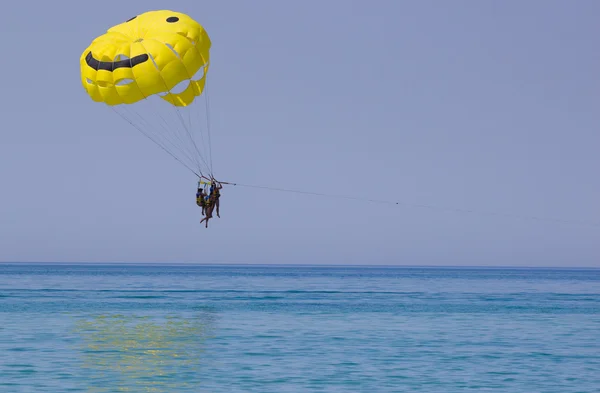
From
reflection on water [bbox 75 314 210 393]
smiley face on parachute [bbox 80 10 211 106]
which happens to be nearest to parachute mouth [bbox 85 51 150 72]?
smiley face on parachute [bbox 80 10 211 106]

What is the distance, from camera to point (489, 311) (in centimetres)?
4825

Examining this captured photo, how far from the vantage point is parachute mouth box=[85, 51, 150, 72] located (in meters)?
28.5

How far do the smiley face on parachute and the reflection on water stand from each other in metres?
8.10

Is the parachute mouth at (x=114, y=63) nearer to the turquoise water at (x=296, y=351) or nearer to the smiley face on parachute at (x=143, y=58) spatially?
the smiley face on parachute at (x=143, y=58)

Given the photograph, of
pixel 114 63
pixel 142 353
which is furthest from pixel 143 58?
pixel 142 353

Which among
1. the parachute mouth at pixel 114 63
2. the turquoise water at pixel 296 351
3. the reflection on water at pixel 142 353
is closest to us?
the reflection on water at pixel 142 353

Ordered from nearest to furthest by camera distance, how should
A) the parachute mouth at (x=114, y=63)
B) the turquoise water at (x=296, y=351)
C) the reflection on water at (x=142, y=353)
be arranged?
the reflection on water at (x=142, y=353) → the turquoise water at (x=296, y=351) → the parachute mouth at (x=114, y=63)

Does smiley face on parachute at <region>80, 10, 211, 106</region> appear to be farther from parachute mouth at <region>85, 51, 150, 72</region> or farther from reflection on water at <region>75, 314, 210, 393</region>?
reflection on water at <region>75, 314, 210, 393</region>

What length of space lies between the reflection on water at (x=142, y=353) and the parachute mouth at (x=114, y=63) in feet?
29.3

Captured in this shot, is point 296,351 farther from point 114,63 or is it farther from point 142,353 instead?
point 114,63

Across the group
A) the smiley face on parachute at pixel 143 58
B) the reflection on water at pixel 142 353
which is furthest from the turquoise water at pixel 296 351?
the smiley face on parachute at pixel 143 58

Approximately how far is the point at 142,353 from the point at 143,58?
922 centimetres

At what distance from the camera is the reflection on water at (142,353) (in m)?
22.0

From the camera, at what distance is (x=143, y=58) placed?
28438mm
